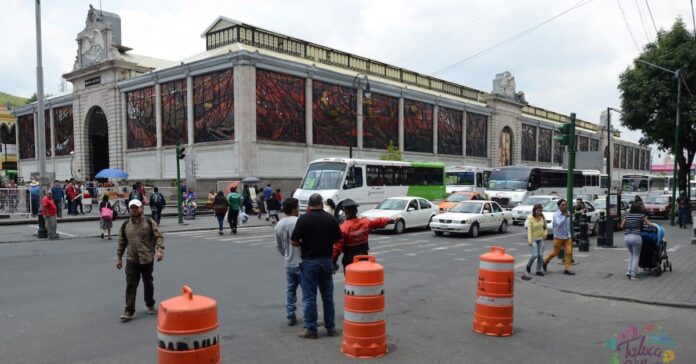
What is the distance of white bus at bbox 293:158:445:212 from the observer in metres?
23.6

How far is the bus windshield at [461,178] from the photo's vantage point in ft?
117

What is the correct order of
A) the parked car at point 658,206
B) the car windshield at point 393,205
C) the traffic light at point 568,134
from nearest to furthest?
the traffic light at point 568,134, the car windshield at point 393,205, the parked car at point 658,206

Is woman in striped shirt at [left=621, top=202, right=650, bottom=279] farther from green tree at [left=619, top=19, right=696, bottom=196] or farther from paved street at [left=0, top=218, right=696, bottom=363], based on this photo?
green tree at [left=619, top=19, right=696, bottom=196]

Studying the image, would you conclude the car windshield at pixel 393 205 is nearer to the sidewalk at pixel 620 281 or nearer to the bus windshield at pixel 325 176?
the bus windshield at pixel 325 176

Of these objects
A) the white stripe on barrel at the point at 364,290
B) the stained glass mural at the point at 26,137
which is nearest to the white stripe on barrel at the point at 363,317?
the white stripe on barrel at the point at 364,290

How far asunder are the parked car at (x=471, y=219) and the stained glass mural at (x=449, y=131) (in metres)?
34.6

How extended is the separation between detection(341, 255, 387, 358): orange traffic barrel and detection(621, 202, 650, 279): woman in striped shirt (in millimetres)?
7390

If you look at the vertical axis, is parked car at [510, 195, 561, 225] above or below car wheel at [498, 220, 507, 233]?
above

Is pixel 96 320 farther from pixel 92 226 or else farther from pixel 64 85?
pixel 64 85

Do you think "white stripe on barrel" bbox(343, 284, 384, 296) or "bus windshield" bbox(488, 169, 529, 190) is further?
"bus windshield" bbox(488, 169, 529, 190)

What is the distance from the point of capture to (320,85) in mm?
40750

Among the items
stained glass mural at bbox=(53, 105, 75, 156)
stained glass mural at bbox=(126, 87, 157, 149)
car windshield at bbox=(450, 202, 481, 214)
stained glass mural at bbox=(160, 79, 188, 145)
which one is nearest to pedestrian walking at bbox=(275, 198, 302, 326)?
car windshield at bbox=(450, 202, 481, 214)

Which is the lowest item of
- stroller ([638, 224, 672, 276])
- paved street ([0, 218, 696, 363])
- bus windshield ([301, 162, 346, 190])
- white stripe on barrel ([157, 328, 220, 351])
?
paved street ([0, 218, 696, 363])

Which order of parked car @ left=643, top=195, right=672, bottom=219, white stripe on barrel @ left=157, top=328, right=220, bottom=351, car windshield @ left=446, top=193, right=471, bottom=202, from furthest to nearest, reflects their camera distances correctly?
parked car @ left=643, top=195, right=672, bottom=219
car windshield @ left=446, top=193, right=471, bottom=202
white stripe on barrel @ left=157, top=328, right=220, bottom=351
